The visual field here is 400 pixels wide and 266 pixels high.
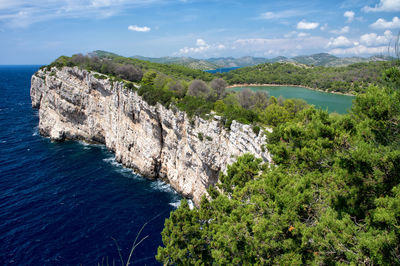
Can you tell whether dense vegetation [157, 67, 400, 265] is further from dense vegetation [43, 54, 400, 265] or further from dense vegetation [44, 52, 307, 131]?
dense vegetation [44, 52, 307, 131]

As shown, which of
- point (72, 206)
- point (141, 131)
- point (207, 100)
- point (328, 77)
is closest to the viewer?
point (72, 206)

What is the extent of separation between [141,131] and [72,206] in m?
15.4

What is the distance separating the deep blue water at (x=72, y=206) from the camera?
24141mm

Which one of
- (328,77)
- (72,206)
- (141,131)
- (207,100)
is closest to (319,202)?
(207,100)

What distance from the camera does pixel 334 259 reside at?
864 cm

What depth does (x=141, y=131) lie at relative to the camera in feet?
129

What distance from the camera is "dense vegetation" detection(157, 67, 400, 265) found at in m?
8.02

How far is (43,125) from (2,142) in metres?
8.38

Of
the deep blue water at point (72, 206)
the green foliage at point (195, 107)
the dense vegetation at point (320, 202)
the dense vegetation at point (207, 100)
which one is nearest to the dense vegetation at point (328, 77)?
the dense vegetation at point (207, 100)

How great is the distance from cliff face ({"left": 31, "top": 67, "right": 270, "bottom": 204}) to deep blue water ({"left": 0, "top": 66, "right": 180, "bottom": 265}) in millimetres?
2973

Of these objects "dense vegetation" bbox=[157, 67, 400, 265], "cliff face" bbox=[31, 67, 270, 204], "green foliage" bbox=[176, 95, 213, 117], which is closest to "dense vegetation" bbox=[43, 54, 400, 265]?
"dense vegetation" bbox=[157, 67, 400, 265]

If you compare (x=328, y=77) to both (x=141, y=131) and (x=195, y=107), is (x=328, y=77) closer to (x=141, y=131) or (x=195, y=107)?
(x=195, y=107)

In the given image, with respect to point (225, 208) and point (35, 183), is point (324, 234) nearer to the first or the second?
point (225, 208)

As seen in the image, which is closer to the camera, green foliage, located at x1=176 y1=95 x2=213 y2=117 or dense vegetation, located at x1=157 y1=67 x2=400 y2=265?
dense vegetation, located at x1=157 y1=67 x2=400 y2=265
